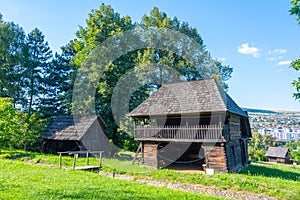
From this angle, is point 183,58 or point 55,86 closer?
point 183,58

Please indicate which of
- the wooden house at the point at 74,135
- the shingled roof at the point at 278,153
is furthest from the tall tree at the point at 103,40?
the shingled roof at the point at 278,153

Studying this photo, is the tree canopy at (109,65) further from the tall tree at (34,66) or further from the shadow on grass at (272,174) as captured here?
the shadow on grass at (272,174)

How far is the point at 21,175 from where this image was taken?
32.0ft

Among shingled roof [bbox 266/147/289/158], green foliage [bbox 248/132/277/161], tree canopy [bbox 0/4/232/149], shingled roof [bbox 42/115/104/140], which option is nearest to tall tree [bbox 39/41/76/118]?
tree canopy [bbox 0/4/232/149]

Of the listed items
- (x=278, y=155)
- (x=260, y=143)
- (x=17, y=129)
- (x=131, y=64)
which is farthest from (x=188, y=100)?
(x=260, y=143)

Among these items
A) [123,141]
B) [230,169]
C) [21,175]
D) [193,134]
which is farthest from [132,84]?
[21,175]

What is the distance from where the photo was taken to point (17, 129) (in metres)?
20.3

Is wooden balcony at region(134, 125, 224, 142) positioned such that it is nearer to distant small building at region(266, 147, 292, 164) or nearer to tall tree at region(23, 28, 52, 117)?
tall tree at region(23, 28, 52, 117)

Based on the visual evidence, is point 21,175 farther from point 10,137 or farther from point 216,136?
point 10,137

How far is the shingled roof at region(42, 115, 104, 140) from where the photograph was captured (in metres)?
19.7

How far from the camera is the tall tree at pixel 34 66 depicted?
2923 centimetres

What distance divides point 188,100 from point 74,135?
10.8 metres

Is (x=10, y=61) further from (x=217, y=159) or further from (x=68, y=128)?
(x=217, y=159)

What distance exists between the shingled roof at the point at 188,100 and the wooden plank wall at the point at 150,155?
2.43 meters
